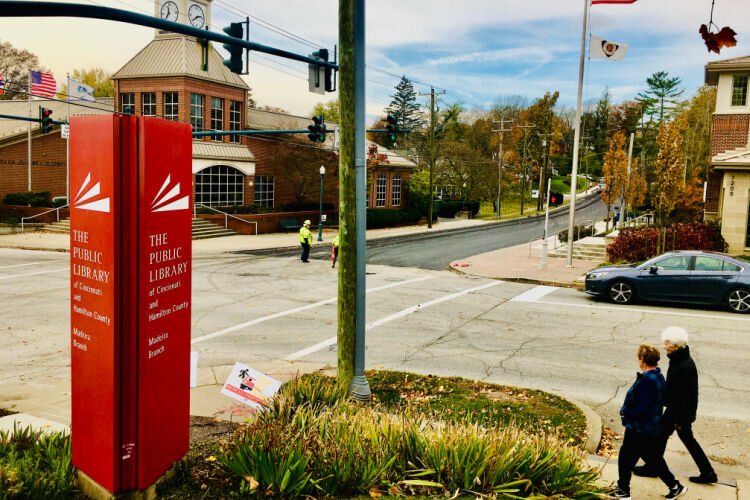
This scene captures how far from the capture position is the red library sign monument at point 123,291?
4.79 meters

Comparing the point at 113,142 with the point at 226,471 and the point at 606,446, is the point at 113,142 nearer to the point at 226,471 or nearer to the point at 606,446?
the point at 226,471

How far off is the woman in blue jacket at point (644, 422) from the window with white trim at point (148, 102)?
39507 millimetres

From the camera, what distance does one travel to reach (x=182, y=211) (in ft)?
17.6

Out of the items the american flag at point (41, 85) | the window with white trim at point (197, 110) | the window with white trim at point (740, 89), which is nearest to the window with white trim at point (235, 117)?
the window with white trim at point (197, 110)

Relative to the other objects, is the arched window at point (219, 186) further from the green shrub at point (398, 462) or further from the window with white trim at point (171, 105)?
the green shrub at point (398, 462)

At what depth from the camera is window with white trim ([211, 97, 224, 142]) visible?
42219mm

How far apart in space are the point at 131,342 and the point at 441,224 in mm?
51241

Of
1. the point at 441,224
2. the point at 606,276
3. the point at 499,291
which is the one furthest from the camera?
the point at 441,224

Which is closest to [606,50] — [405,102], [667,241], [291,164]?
[667,241]

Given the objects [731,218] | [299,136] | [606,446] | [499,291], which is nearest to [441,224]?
[299,136]

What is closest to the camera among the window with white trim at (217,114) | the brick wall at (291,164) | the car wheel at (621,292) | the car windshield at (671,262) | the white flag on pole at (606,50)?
the car windshield at (671,262)

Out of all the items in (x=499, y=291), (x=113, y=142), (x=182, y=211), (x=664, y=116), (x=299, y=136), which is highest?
(x=664, y=116)

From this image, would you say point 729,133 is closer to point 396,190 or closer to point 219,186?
point 219,186

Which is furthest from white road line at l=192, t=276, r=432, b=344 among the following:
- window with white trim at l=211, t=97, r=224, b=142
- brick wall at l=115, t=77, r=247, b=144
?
window with white trim at l=211, t=97, r=224, b=142
